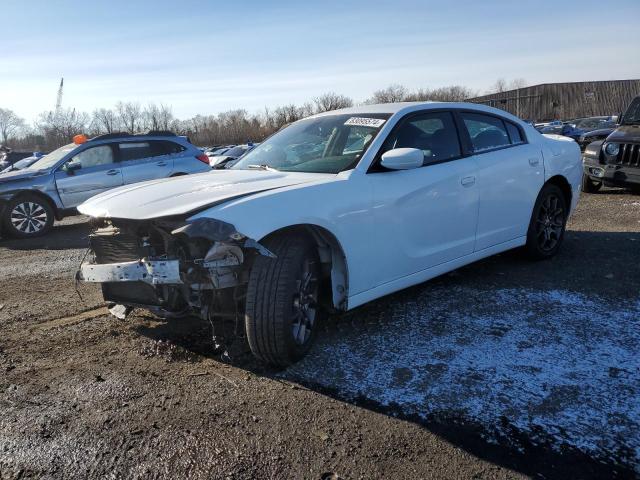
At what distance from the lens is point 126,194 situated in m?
3.56

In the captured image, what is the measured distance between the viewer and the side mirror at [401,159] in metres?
3.49

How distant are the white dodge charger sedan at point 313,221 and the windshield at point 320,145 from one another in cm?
1

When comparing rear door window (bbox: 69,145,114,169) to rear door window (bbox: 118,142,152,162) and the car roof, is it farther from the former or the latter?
the car roof

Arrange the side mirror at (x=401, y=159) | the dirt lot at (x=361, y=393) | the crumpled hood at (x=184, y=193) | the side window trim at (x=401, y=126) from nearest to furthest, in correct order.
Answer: the dirt lot at (x=361, y=393), the crumpled hood at (x=184, y=193), the side mirror at (x=401, y=159), the side window trim at (x=401, y=126)

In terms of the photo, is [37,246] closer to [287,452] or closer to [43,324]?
[43,324]

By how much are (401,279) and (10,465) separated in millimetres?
2518

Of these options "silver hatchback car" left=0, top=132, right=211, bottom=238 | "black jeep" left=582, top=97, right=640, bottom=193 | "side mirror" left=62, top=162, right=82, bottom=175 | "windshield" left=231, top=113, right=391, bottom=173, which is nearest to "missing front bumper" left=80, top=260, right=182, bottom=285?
"windshield" left=231, top=113, right=391, bottom=173

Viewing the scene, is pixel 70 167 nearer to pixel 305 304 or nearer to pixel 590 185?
pixel 305 304

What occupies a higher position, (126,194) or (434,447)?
(126,194)

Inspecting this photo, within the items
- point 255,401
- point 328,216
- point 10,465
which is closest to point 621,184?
point 328,216

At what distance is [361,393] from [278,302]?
685 mm

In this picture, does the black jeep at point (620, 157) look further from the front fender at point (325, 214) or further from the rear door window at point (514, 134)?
the front fender at point (325, 214)

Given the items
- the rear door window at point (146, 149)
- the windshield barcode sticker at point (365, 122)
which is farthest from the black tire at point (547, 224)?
the rear door window at point (146, 149)

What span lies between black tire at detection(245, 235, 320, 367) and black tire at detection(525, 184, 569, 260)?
2867mm
